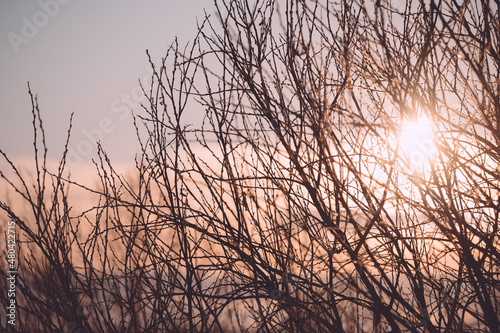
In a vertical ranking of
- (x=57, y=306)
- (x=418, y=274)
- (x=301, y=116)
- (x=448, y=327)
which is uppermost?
(x=301, y=116)

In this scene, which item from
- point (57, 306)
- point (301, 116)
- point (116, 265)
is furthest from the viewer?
point (116, 265)

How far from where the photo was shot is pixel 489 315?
6.68 feet

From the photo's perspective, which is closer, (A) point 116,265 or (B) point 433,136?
(B) point 433,136

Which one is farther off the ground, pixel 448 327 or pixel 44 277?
pixel 44 277

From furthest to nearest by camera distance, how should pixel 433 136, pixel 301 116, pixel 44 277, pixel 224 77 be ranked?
pixel 44 277 < pixel 224 77 < pixel 301 116 < pixel 433 136

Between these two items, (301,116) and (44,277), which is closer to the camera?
(301,116)

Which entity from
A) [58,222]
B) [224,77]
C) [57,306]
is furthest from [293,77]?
[57,306]

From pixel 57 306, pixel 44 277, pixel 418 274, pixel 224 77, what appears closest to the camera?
pixel 418 274

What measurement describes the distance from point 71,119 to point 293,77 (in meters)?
1.65

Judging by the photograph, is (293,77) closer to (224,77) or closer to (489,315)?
(224,77)

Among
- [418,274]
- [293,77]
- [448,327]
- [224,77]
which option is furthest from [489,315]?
[224,77]

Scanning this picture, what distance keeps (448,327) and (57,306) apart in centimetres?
232

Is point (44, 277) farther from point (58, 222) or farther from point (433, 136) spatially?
point (433, 136)

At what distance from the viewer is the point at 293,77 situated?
1.96 meters
